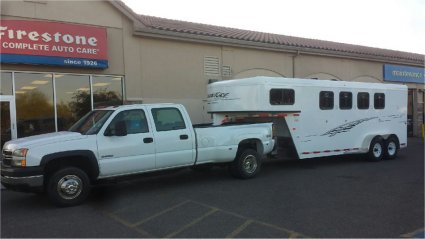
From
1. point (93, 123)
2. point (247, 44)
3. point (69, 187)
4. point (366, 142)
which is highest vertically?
point (247, 44)

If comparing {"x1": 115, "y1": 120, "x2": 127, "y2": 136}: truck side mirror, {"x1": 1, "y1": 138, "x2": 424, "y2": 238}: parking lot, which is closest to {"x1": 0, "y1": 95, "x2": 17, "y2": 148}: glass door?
{"x1": 1, "y1": 138, "x2": 424, "y2": 238}: parking lot

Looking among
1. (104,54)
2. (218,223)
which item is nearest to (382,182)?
(218,223)

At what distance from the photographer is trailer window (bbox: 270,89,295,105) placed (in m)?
11.4

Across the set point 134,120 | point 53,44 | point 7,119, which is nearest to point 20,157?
point 134,120

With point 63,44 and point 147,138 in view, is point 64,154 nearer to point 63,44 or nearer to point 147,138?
point 147,138

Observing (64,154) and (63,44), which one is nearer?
(64,154)

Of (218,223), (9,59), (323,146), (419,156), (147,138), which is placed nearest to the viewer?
(218,223)

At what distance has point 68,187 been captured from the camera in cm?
765

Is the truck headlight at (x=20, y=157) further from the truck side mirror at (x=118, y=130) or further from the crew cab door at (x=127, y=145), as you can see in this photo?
the truck side mirror at (x=118, y=130)

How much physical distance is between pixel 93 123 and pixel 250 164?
4.05 metres

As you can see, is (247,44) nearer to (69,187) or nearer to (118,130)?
(118,130)

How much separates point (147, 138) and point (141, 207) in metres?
1.63

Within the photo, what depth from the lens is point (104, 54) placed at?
43.9 feet

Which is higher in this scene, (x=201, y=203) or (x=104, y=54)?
(x=104, y=54)
